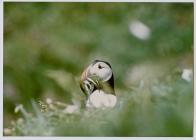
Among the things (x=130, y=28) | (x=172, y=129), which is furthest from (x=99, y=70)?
(x=172, y=129)

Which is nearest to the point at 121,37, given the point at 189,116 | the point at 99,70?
the point at 99,70

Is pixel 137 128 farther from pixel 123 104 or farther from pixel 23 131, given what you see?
pixel 23 131

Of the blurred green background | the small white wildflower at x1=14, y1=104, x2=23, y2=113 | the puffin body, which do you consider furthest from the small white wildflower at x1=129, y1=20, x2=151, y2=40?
the small white wildflower at x1=14, y1=104, x2=23, y2=113

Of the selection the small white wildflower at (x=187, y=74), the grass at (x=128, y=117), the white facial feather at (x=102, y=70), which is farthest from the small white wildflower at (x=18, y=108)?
the small white wildflower at (x=187, y=74)

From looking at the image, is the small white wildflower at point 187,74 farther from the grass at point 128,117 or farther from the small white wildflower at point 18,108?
the small white wildflower at point 18,108

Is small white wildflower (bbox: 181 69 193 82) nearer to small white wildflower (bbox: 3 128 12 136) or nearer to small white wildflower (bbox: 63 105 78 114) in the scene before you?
small white wildflower (bbox: 63 105 78 114)

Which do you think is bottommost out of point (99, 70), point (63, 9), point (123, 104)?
point (123, 104)

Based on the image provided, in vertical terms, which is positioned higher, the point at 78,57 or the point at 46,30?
the point at 46,30
